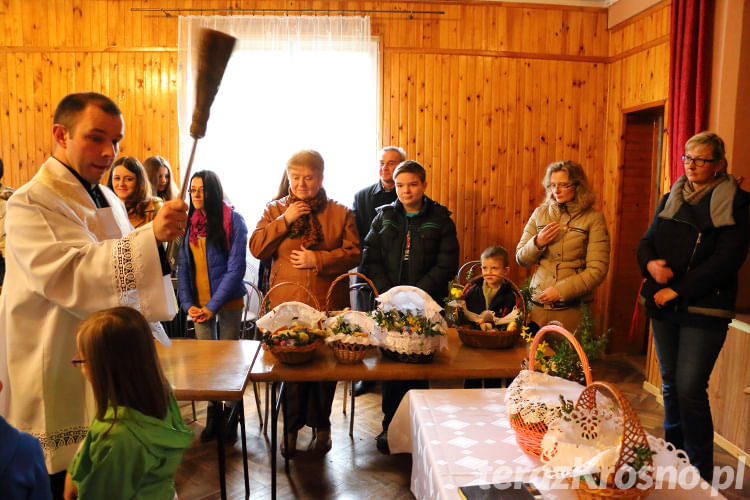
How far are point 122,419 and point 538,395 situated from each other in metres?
1.04

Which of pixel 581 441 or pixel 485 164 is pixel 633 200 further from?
pixel 581 441

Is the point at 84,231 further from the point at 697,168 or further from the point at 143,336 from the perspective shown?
the point at 697,168

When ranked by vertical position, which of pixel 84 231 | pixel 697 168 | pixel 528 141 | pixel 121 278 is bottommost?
pixel 121 278

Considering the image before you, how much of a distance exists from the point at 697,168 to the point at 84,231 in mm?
2375

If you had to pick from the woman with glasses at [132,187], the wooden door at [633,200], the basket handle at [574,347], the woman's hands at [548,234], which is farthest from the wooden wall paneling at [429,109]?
the basket handle at [574,347]

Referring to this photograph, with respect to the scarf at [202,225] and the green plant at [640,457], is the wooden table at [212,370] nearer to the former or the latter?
the scarf at [202,225]

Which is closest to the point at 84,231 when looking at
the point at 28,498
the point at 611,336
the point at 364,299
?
the point at 28,498

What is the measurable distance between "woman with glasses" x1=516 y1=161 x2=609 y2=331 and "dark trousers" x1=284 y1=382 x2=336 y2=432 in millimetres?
1145

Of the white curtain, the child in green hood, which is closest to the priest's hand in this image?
the child in green hood

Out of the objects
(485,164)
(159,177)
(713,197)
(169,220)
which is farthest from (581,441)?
(485,164)

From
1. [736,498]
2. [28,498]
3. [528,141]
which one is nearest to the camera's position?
[28,498]

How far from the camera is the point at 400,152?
3787 mm

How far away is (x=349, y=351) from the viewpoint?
7.13 ft

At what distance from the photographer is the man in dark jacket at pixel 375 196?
375 cm
